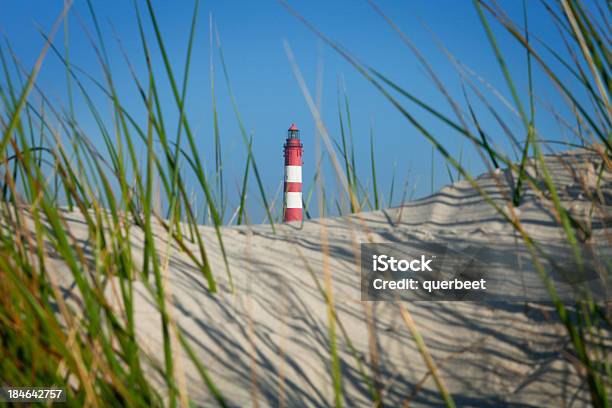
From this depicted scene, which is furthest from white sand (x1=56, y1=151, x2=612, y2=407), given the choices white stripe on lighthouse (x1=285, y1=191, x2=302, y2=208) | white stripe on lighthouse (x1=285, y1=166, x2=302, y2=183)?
white stripe on lighthouse (x1=285, y1=166, x2=302, y2=183)

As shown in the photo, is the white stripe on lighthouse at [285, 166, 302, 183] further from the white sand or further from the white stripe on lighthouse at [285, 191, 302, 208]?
the white sand

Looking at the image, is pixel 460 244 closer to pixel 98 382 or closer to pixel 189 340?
pixel 189 340

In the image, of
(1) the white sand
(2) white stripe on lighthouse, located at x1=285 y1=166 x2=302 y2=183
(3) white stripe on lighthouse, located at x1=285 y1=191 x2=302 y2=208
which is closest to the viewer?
(1) the white sand

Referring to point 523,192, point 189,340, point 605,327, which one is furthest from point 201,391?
point 523,192

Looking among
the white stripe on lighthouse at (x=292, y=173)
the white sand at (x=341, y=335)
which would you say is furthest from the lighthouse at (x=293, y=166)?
the white sand at (x=341, y=335)

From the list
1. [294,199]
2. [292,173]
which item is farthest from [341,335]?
[292,173]

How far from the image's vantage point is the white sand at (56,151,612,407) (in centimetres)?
125

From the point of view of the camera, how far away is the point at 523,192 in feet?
6.66

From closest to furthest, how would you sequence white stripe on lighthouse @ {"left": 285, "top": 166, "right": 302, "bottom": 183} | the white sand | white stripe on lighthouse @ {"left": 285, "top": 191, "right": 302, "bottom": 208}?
the white sand, white stripe on lighthouse @ {"left": 285, "top": 191, "right": 302, "bottom": 208}, white stripe on lighthouse @ {"left": 285, "top": 166, "right": 302, "bottom": 183}

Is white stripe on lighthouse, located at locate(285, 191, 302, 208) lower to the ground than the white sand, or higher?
lower

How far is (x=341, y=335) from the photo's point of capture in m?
1.51

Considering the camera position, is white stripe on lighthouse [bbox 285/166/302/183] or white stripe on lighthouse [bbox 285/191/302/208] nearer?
white stripe on lighthouse [bbox 285/191/302/208]

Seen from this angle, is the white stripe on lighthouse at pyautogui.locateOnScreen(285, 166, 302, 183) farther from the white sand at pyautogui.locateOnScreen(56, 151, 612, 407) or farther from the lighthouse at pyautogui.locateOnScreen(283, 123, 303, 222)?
the white sand at pyautogui.locateOnScreen(56, 151, 612, 407)

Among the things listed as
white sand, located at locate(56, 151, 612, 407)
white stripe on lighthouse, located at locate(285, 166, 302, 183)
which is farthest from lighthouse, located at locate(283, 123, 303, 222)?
white sand, located at locate(56, 151, 612, 407)
